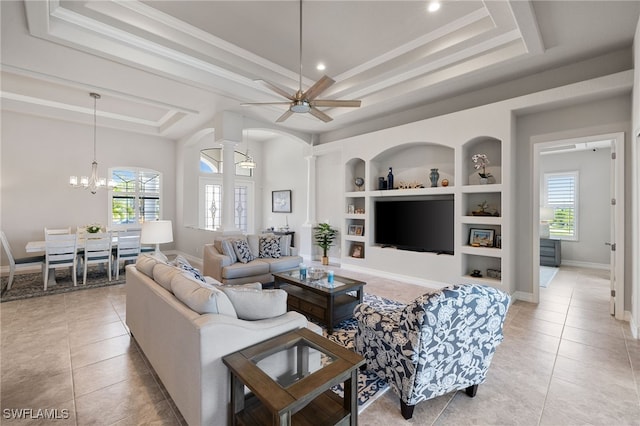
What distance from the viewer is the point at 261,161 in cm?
963

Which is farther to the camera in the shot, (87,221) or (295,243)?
(295,243)

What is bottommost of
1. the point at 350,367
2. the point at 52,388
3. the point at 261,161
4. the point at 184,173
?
the point at 52,388

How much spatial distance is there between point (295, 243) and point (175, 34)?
603cm

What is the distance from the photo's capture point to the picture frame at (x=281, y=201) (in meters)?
8.60

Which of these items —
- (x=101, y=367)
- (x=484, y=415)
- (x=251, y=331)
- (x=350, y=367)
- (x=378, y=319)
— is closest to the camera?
(x=350, y=367)

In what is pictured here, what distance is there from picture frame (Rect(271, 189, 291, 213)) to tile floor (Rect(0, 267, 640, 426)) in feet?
17.7

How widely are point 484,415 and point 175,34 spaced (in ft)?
16.4

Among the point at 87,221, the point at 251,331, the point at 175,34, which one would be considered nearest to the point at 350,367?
the point at 251,331

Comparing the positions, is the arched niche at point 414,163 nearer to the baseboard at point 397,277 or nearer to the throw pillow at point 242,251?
the baseboard at point 397,277

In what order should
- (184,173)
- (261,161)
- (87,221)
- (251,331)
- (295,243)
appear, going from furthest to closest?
(261,161) < (295,243) < (184,173) < (87,221) < (251,331)

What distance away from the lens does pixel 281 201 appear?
8867 mm

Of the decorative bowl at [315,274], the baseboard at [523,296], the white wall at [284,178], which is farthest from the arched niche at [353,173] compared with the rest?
the baseboard at [523,296]

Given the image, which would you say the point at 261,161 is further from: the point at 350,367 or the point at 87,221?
the point at 350,367

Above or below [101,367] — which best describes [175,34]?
above
